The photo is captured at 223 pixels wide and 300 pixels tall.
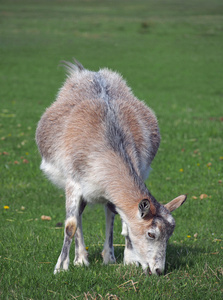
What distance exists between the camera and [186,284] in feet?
17.9

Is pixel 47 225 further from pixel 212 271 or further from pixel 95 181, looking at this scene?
pixel 212 271

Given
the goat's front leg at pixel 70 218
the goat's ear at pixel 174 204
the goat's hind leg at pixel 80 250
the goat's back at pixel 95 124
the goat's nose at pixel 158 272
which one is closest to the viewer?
the goat's nose at pixel 158 272

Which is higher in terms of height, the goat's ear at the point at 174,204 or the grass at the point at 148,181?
the goat's ear at the point at 174,204

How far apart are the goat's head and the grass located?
0.63 feet

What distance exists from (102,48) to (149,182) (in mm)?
26375

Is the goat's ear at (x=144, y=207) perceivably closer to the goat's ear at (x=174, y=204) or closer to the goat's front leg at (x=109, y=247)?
the goat's ear at (x=174, y=204)

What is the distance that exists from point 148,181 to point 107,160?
4799 mm

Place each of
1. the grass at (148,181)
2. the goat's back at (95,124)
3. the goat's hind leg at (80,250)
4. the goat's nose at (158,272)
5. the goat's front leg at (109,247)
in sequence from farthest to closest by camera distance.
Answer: the goat's front leg at (109,247) → the goat's hind leg at (80,250) → the goat's back at (95,124) → the grass at (148,181) → the goat's nose at (158,272)

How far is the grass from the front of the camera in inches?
217

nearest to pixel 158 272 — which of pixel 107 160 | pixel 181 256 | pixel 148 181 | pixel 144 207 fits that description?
pixel 144 207

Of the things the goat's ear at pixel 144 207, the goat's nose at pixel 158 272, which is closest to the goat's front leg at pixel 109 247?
the goat's nose at pixel 158 272

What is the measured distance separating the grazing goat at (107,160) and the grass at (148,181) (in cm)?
35

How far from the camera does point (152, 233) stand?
17.4ft

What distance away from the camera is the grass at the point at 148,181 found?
550 centimetres
